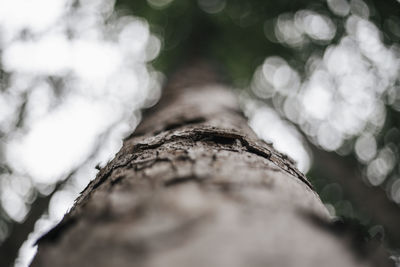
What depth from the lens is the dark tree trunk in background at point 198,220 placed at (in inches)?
12.8

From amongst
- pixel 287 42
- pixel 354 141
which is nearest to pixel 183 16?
pixel 287 42

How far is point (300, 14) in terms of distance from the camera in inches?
165

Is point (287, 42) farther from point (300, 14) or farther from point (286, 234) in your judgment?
point (286, 234)

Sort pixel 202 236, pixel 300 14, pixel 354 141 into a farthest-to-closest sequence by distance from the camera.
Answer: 1. pixel 354 141
2. pixel 300 14
3. pixel 202 236

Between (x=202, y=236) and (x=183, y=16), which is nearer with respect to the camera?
(x=202, y=236)

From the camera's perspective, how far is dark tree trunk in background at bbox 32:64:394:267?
12.8 inches

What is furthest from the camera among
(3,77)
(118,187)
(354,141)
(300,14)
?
(354,141)

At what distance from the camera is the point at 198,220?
37 centimetres

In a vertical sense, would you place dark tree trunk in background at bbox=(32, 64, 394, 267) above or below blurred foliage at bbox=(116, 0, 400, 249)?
below

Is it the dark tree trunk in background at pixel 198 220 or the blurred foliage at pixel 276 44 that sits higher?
the blurred foliage at pixel 276 44

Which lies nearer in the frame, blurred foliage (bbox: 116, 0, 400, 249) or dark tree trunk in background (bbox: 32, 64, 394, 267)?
dark tree trunk in background (bbox: 32, 64, 394, 267)

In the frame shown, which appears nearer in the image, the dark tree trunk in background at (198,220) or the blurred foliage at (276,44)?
the dark tree trunk in background at (198,220)

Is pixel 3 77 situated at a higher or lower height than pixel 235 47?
lower

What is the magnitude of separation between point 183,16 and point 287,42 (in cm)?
178
